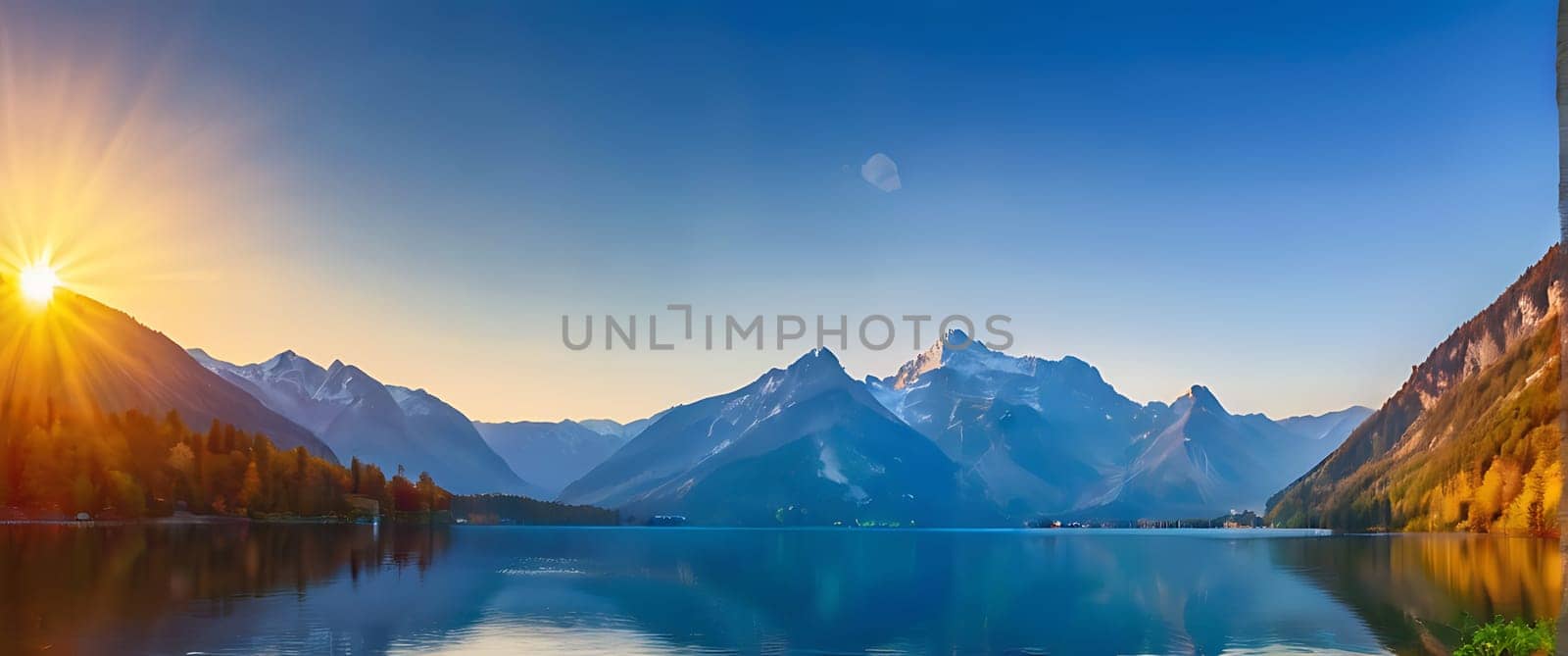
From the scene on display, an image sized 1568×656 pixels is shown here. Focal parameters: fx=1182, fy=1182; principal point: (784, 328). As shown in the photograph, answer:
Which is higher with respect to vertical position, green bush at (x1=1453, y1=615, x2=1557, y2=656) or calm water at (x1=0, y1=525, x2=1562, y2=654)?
green bush at (x1=1453, y1=615, x2=1557, y2=656)

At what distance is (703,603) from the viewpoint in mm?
93250

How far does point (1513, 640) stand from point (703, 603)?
6407cm

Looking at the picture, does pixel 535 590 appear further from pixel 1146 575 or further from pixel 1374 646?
pixel 1146 575

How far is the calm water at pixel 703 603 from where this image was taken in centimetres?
6356

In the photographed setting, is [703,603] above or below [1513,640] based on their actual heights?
below

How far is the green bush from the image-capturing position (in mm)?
35562

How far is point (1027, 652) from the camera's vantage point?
63156 millimetres

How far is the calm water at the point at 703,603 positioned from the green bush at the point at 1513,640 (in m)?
24.2

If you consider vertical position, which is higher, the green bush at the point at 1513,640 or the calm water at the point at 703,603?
the green bush at the point at 1513,640

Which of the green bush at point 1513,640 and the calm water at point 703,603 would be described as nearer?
the green bush at point 1513,640

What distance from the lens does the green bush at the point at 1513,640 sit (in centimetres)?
3556

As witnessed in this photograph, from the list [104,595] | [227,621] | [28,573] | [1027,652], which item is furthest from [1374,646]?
[28,573]

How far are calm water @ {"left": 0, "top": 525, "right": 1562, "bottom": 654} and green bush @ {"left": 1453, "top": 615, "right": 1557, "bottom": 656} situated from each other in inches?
952

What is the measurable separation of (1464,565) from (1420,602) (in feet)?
136
